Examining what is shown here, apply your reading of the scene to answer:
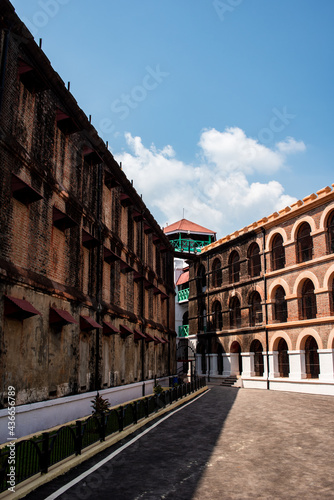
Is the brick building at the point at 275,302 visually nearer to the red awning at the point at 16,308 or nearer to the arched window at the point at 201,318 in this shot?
the arched window at the point at 201,318

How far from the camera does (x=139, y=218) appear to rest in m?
28.0

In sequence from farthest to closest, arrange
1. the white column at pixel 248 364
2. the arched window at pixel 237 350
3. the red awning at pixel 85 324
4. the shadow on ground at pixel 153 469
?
1. the arched window at pixel 237 350
2. the white column at pixel 248 364
3. the red awning at pixel 85 324
4. the shadow on ground at pixel 153 469

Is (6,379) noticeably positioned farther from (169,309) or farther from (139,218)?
(169,309)

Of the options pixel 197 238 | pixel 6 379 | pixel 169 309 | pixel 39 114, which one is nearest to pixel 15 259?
pixel 6 379

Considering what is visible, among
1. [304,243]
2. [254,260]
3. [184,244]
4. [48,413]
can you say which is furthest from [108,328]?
[184,244]

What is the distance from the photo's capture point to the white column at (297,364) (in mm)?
29766

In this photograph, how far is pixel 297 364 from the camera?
98.7ft

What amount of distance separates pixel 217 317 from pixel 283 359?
30.9 ft

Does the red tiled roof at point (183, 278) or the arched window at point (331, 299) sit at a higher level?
the red tiled roof at point (183, 278)

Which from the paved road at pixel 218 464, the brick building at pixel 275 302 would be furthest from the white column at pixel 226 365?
the paved road at pixel 218 464

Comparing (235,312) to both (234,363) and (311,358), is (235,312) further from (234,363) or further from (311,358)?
(311,358)

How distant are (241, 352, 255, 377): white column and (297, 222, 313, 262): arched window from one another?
9018 mm

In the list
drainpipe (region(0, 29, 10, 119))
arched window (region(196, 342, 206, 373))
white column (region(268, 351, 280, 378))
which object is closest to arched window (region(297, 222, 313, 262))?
white column (region(268, 351, 280, 378))

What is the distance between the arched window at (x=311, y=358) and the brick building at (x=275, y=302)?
0.21 ft
